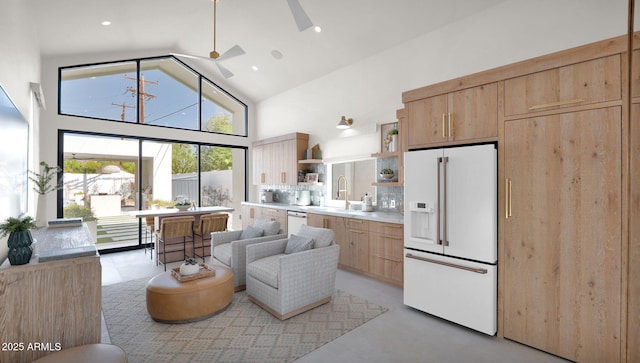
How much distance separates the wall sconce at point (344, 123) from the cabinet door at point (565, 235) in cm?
292

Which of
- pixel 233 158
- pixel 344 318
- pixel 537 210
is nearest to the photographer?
pixel 537 210

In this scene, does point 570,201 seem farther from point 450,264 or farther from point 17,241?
point 17,241

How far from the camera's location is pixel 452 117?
2.97 m

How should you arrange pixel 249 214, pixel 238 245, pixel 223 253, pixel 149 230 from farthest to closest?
pixel 249 214 → pixel 149 230 → pixel 223 253 → pixel 238 245

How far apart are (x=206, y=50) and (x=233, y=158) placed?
2.61 m

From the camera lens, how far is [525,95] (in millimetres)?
2539

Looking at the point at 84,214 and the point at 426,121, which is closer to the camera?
the point at 426,121

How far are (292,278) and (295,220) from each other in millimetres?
2557

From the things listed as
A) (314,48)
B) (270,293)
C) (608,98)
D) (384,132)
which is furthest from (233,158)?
(608,98)

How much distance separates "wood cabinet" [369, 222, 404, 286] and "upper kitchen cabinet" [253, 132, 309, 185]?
245cm

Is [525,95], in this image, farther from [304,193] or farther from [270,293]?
[304,193]

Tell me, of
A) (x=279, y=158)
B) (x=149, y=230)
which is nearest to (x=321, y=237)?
(x=279, y=158)

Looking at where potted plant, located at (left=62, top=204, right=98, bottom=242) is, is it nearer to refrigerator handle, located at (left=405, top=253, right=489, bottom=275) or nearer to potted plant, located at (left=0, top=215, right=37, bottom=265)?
potted plant, located at (left=0, top=215, right=37, bottom=265)

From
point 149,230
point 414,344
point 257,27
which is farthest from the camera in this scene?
point 149,230
